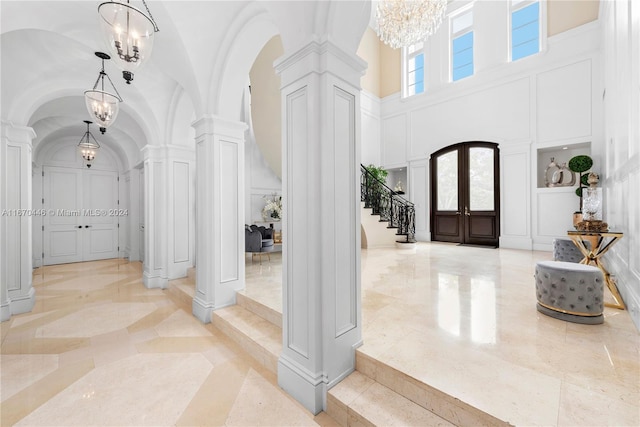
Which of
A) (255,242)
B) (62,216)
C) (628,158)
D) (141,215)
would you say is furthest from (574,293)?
(62,216)

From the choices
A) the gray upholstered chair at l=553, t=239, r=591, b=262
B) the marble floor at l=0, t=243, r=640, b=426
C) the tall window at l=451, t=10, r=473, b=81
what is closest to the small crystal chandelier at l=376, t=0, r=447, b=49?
the tall window at l=451, t=10, r=473, b=81

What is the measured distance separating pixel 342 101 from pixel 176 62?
2797mm

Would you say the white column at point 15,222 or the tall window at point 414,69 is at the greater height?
the tall window at point 414,69

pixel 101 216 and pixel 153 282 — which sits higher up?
pixel 101 216

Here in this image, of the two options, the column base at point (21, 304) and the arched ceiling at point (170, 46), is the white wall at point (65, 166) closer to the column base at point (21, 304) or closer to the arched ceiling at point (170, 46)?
the arched ceiling at point (170, 46)

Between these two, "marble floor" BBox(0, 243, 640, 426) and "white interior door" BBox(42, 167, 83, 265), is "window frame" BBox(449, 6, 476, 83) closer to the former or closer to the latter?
"marble floor" BBox(0, 243, 640, 426)

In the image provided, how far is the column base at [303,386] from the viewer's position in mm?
→ 1903

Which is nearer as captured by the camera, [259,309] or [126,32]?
[126,32]

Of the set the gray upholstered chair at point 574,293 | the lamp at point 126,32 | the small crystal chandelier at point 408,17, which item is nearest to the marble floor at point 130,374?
the gray upholstered chair at point 574,293

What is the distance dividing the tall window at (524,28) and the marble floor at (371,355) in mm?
6543

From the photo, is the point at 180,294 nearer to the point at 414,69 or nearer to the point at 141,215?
the point at 141,215

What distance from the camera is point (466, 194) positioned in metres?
8.06

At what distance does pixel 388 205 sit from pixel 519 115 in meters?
4.08

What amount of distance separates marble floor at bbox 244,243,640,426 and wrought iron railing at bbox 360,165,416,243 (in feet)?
14.2
